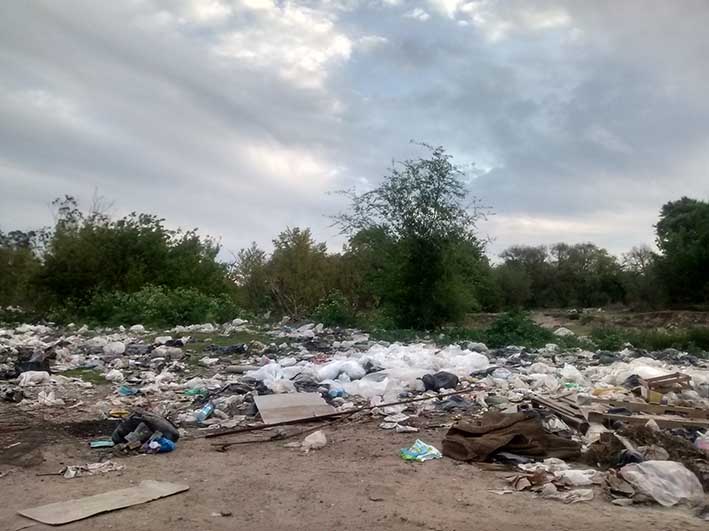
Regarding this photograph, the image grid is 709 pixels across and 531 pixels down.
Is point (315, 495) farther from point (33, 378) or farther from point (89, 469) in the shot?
point (33, 378)

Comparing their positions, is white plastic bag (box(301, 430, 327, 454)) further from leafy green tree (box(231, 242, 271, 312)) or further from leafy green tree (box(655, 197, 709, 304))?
leafy green tree (box(655, 197, 709, 304))

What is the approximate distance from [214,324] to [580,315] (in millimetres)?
19976

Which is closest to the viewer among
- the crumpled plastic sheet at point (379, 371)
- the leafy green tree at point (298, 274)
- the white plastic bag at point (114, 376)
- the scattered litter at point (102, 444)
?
the scattered litter at point (102, 444)

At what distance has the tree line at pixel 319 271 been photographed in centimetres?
1513

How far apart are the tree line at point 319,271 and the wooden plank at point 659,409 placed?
9186 mm

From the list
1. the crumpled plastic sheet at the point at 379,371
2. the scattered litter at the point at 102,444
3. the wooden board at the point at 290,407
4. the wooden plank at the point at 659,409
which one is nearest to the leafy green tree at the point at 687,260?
the crumpled plastic sheet at the point at 379,371

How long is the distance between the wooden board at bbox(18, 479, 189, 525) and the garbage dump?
101 cm

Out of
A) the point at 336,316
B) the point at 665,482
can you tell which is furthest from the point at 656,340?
the point at 665,482

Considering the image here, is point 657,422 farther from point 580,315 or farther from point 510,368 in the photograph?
point 580,315

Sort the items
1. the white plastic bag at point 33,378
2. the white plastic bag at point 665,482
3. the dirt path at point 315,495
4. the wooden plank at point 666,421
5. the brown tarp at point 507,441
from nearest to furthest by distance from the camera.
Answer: the dirt path at point 315,495
the white plastic bag at point 665,482
the brown tarp at point 507,441
the wooden plank at point 666,421
the white plastic bag at point 33,378

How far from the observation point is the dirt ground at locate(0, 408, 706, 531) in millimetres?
3500

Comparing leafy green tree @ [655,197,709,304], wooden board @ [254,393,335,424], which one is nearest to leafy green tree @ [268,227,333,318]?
wooden board @ [254,393,335,424]

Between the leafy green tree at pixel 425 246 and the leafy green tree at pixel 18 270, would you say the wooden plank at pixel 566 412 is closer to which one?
the leafy green tree at pixel 425 246

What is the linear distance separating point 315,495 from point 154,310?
12491mm
